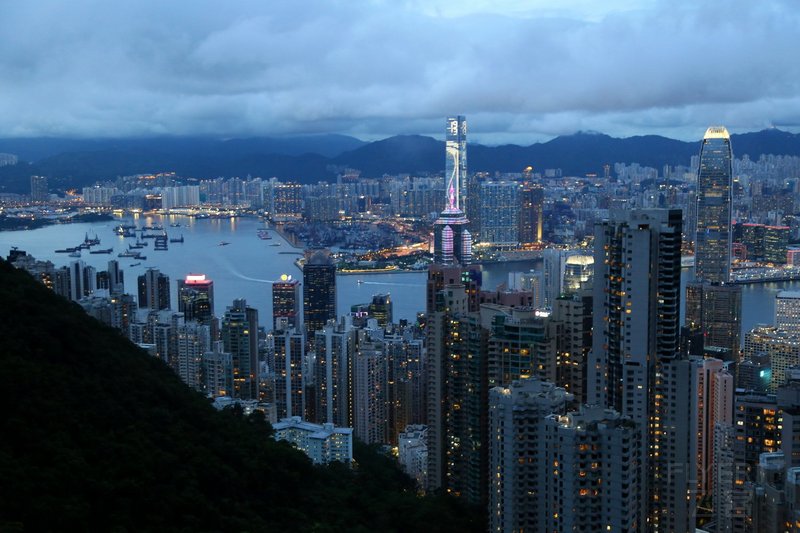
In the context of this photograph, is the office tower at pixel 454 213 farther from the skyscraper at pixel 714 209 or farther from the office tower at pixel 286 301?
the office tower at pixel 286 301

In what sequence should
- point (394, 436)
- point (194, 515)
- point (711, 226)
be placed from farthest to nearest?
1. point (711, 226)
2. point (394, 436)
3. point (194, 515)

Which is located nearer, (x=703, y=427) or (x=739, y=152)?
(x=703, y=427)

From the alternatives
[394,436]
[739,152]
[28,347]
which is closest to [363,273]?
[739,152]

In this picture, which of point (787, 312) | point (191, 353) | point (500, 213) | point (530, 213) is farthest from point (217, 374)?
point (530, 213)

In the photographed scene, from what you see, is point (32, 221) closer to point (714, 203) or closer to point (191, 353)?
point (191, 353)

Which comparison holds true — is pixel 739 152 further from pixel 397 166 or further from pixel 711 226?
pixel 397 166

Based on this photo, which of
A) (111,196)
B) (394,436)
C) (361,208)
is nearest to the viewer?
(394,436)

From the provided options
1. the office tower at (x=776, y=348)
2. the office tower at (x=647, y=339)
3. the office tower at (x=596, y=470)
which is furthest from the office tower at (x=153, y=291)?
the office tower at (x=596, y=470)
